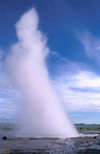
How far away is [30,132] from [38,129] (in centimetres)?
301

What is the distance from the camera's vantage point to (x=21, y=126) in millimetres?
73312

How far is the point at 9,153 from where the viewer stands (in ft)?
91.3

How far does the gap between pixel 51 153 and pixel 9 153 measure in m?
5.50

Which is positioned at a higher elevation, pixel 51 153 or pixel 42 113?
pixel 42 113

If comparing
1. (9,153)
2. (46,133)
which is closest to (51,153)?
(9,153)

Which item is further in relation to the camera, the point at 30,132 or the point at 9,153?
the point at 30,132

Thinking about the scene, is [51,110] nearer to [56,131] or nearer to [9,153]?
[56,131]

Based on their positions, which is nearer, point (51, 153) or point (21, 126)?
point (51, 153)

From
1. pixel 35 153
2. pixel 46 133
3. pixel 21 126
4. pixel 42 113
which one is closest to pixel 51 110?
pixel 42 113

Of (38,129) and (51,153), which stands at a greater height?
(38,129)

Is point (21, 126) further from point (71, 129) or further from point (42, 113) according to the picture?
point (71, 129)

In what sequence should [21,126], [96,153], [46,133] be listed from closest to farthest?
[96,153] → [46,133] → [21,126]

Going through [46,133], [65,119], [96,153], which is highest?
[65,119]

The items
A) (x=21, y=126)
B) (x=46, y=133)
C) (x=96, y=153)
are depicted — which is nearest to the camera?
(x=96, y=153)
